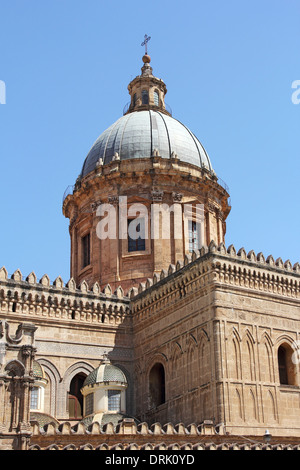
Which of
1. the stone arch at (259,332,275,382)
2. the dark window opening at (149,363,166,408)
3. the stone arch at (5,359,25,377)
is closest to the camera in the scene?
the stone arch at (5,359,25,377)

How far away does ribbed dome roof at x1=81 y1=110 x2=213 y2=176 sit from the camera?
3591 centimetres

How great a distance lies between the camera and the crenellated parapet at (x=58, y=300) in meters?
27.6

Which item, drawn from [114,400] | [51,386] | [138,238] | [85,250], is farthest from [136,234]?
[114,400]

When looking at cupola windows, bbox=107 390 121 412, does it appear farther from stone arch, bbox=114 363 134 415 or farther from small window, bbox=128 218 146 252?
small window, bbox=128 218 146 252

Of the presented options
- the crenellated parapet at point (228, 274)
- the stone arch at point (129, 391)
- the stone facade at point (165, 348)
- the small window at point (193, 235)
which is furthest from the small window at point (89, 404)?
the small window at point (193, 235)

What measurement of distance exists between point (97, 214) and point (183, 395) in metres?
11.5

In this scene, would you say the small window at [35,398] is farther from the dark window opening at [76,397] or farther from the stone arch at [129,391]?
the stone arch at [129,391]

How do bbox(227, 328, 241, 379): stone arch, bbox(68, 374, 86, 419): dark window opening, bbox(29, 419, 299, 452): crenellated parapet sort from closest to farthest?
1. bbox(29, 419, 299, 452): crenellated parapet
2. bbox(227, 328, 241, 379): stone arch
3. bbox(68, 374, 86, 419): dark window opening

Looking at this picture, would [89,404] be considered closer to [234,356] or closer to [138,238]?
[234,356]

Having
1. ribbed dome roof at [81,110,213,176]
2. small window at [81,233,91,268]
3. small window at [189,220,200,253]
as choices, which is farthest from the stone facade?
ribbed dome roof at [81,110,213,176]

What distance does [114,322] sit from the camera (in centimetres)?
3003

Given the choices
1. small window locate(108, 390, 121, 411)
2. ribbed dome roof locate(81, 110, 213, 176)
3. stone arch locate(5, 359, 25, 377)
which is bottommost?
stone arch locate(5, 359, 25, 377)

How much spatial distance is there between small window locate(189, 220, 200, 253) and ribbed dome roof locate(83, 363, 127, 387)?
29.6 feet

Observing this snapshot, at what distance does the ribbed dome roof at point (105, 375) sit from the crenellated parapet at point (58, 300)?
8.53 ft
